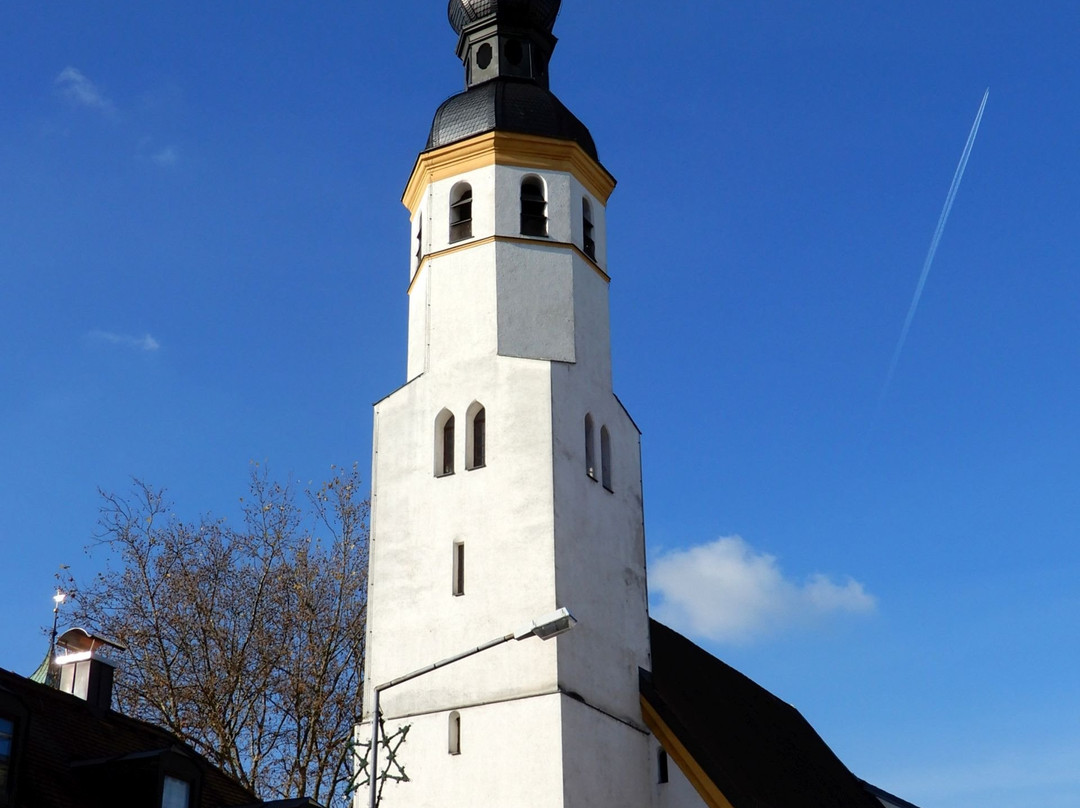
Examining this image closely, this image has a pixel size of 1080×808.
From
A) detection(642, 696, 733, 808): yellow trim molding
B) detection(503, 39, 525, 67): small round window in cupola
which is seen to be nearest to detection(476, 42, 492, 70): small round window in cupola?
detection(503, 39, 525, 67): small round window in cupola

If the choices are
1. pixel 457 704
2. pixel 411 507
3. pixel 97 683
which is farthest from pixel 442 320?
pixel 97 683

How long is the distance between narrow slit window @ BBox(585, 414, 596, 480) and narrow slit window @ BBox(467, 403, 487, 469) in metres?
1.71

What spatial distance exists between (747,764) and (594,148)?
11289 millimetres

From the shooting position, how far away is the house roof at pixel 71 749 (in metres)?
15.9

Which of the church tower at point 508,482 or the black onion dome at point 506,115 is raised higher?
the black onion dome at point 506,115

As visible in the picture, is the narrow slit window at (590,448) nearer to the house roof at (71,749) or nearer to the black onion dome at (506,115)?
the black onion dome at (506,115)

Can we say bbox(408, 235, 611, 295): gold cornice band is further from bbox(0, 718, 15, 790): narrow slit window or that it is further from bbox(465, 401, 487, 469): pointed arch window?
bbox(0, 718, 15, 790): narrow slit window

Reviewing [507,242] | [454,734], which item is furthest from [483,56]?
[454,734]

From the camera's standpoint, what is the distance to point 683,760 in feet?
72.0

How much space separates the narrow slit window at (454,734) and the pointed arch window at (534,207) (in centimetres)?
831

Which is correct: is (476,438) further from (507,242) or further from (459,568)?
(507,242)

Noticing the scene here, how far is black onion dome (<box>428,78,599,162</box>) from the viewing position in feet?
83.3

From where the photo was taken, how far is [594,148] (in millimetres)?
26391

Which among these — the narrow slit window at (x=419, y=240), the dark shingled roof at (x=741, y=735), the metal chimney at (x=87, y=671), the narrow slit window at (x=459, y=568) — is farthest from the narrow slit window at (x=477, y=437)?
the metal chimney at (x=87, y=671)
